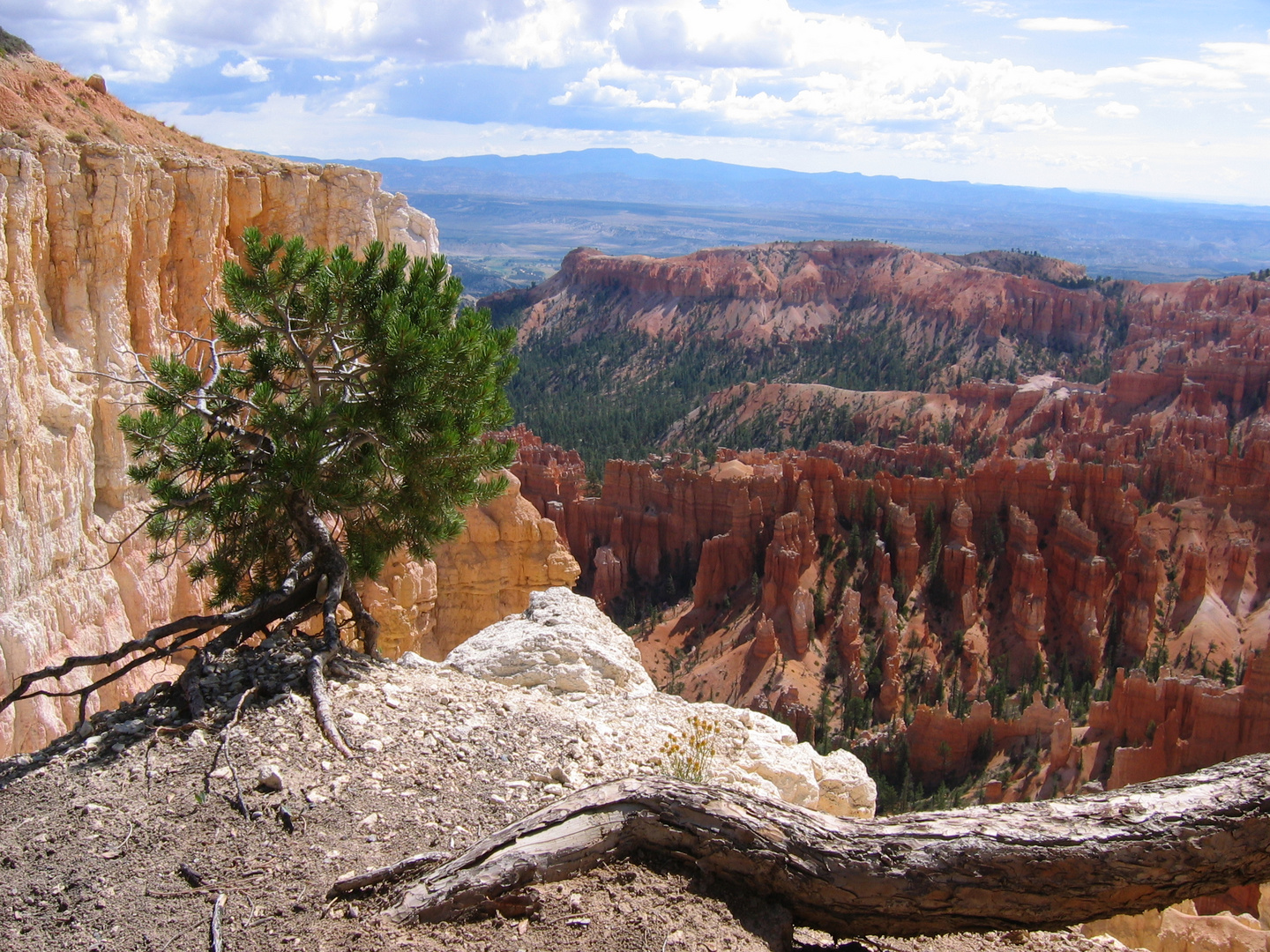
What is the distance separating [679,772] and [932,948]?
1941mm

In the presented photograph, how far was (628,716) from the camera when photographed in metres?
8.02

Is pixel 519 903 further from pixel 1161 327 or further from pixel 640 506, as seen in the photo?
pixel 1161 327

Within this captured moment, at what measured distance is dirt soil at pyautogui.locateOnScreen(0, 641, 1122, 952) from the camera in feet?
13.7

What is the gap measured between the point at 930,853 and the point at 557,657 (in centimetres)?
507

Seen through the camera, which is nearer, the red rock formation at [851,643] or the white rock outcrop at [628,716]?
the white rock outcrop at [628,716]

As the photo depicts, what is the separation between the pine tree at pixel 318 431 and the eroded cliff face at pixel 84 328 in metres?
1.78

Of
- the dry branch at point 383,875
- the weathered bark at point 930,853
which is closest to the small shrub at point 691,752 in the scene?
the weathered bark at point 930,853

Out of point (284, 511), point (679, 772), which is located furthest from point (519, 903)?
point (284, 511)

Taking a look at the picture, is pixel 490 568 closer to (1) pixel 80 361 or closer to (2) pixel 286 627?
(1) pixel 80 361

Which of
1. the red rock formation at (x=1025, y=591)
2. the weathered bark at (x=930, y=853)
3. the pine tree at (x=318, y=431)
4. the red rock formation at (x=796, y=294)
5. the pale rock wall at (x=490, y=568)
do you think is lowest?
the red rock formation at (x=1025, y=591)

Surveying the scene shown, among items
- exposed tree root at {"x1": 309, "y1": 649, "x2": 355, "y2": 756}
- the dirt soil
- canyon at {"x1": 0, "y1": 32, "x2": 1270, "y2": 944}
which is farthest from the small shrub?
exposed tree root at {"x1": 309, "y1": 649, "x2": 355, "y2": 756}

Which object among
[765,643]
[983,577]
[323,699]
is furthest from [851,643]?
[323,699]

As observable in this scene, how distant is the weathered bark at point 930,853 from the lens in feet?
13.7

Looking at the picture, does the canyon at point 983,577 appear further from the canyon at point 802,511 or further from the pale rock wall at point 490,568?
the pale rock wall at point 490,568
